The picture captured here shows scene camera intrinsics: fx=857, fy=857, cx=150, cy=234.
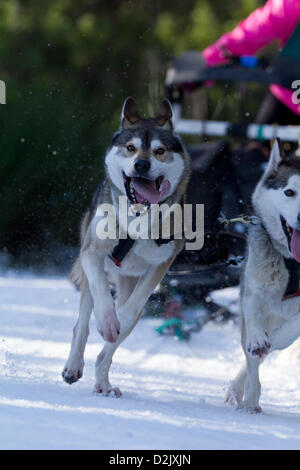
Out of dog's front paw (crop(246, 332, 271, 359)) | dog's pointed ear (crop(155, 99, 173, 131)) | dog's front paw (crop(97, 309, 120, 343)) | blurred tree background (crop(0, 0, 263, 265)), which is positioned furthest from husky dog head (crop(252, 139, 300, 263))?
blurred tree background (crop(0, 0, 263, 265))

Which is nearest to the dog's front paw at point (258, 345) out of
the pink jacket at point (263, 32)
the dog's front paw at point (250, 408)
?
the dog's front paw at point (250, 408)

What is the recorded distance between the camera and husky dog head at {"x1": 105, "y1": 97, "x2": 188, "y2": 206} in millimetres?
3100

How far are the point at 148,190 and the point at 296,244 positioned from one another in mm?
573

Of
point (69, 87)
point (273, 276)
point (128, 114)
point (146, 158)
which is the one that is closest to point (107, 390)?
point (273, 276)

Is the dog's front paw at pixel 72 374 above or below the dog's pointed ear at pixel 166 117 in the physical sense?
below

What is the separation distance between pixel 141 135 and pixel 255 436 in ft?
4.27

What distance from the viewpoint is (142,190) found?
3.12 m

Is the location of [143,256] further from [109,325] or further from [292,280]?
[292,280]

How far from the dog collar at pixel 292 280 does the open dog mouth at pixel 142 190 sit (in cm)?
53

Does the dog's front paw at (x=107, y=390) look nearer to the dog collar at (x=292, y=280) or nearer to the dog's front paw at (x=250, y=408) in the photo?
the dog's front paw at (x=250, y=408)

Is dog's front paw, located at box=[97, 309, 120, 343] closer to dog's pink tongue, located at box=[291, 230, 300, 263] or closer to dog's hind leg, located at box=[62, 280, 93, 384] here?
dog's hind leg, located at box=[62, 280, 93, 384]

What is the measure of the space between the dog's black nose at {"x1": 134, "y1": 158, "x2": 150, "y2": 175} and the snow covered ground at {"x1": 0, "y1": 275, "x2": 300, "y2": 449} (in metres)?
0.80

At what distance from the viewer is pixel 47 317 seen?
4.72 meters

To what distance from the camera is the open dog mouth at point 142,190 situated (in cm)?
311
